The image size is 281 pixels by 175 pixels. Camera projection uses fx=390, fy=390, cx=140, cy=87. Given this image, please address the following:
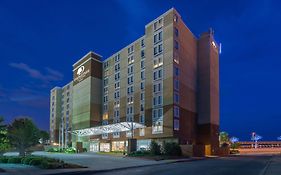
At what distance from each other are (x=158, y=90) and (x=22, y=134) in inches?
1698

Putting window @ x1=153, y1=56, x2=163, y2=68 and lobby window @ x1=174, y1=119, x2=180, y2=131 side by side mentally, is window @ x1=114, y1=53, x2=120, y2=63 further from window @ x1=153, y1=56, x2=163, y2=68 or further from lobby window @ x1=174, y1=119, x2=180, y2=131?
lobby window @ x1=174, y1=119, x2=180, y2=131

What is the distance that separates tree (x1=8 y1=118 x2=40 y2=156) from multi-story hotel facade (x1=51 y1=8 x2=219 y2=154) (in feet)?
89.1

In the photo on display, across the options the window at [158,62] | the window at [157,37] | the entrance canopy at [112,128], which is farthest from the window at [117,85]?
the window at [157,37]

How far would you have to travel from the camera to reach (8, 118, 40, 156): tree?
166ft

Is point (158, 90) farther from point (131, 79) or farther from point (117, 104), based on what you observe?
point (117, 104)

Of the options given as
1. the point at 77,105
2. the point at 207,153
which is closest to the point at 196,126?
the point at 207,153

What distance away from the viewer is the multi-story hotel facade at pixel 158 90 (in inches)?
3383

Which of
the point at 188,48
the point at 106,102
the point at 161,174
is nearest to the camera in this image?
the point at 161,174

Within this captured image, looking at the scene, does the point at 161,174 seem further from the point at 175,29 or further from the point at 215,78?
the point at 215,78

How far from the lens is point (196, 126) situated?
320ft

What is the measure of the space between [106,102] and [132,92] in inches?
693

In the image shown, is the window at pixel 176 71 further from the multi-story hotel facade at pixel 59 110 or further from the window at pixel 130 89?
the multi-story hotel facade at pixel 59 110

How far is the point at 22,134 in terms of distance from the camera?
5069 cm

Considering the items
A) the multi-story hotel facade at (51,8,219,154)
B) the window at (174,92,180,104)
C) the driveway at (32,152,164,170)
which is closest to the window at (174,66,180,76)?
the multi-story hotel facade at (51,8,219,154)
